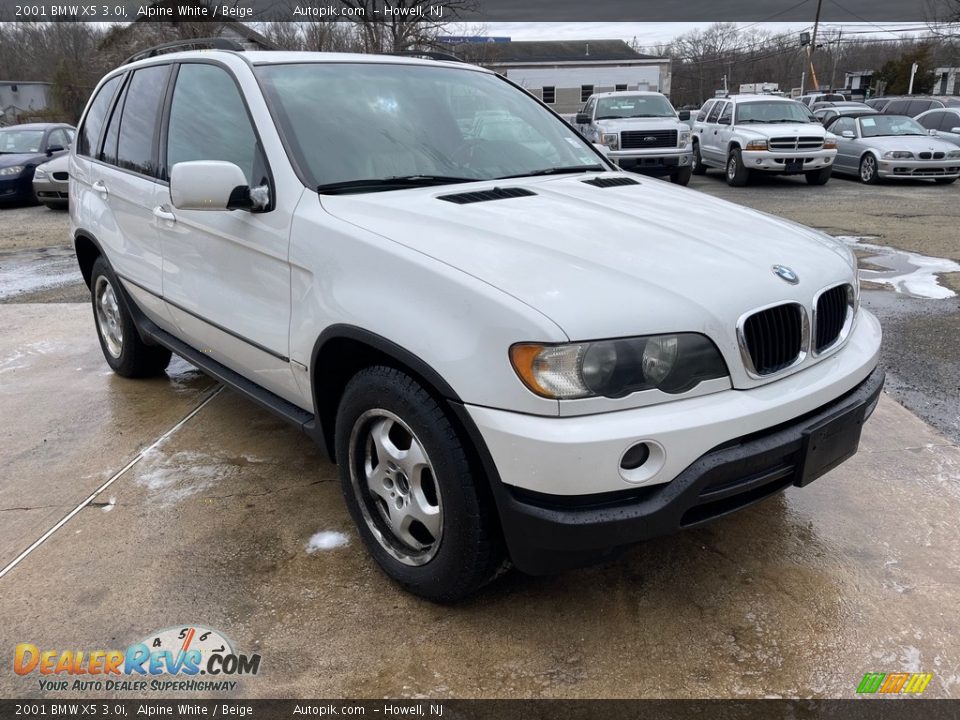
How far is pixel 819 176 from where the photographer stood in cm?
1455

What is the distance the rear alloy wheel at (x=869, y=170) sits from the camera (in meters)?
14.6

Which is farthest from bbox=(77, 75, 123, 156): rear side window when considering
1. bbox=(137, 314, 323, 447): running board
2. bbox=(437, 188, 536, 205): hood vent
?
bbox=(437, 188, 536, 205): hood vent

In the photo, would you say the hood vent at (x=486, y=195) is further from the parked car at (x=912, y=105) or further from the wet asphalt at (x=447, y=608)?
the parked car at (x=912, y=105)

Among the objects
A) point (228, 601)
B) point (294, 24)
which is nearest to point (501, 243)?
point (228, 601)

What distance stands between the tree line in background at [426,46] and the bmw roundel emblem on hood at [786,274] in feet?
47.9

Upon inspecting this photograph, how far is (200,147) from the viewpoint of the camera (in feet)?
11.1

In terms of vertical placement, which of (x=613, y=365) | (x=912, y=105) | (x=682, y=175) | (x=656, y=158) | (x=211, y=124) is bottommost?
(x=682, y=175)

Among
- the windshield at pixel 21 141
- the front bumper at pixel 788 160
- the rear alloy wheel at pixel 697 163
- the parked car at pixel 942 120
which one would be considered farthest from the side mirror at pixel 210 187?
the parked car at pixel 942 120

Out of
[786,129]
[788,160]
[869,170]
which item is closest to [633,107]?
[786,129]

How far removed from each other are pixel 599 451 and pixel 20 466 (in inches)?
122

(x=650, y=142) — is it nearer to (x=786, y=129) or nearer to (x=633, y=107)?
(x=633, y=107)

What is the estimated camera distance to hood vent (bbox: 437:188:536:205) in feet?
9.00

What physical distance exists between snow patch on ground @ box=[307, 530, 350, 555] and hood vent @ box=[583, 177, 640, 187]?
180cm

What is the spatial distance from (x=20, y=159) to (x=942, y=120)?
19.7 m
